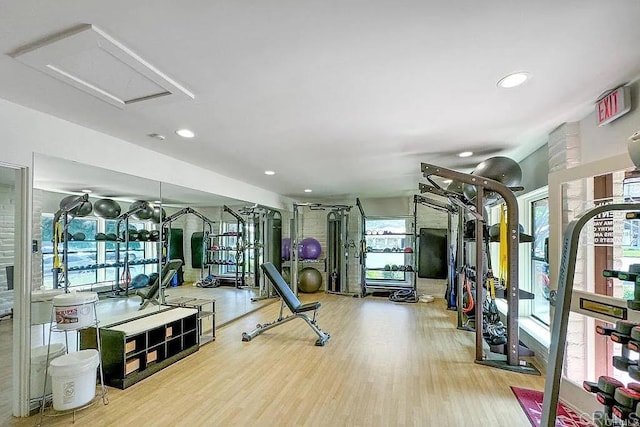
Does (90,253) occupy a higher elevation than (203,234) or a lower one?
lower

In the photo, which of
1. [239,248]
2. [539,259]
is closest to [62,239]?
[239,248]

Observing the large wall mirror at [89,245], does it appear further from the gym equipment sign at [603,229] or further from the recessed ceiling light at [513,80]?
the gym equipment sign at [603,229]

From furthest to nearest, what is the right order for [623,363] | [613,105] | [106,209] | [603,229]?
[106,209]
[603,229]
[613,105]
[623,363]

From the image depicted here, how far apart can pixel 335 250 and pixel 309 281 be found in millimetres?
987

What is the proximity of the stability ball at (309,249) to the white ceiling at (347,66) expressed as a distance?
5004 mm

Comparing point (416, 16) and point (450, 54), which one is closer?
point (416, 16)

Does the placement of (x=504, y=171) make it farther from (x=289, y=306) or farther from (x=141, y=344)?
(x=141, y=344)

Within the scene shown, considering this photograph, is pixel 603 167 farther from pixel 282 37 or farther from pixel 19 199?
pixel 19 199

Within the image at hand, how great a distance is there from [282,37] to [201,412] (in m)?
2.62

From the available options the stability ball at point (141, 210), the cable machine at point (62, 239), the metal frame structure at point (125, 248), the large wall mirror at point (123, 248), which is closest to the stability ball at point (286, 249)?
the large wall mirror at point (123, 248)

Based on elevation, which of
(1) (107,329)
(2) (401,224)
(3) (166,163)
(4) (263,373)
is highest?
(3) (166,163)

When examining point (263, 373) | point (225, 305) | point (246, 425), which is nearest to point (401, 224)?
point (225, 305)

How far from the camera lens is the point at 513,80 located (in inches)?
77.5

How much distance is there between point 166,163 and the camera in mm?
3881
